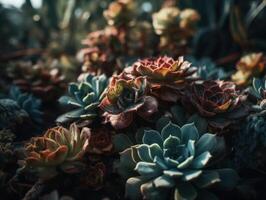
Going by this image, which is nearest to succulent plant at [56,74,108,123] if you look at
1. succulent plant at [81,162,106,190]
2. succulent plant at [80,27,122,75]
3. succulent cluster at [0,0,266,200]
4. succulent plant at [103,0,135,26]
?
succulent cluster at [0,0,266,200]

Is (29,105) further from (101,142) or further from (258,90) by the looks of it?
(258,90)

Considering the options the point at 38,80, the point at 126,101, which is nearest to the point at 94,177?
the point at 126,101

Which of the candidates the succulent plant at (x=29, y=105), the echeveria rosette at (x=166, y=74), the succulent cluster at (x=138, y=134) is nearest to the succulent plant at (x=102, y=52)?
the succulent cluster at (x=138, y=134)

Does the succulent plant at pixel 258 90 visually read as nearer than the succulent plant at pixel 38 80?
Yes

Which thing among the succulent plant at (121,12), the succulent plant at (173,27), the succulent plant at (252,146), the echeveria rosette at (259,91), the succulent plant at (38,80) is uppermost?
the succulent plant at (121,12)

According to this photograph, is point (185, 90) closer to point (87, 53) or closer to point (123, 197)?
point (123, 197)

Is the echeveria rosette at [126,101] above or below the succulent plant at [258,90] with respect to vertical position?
above

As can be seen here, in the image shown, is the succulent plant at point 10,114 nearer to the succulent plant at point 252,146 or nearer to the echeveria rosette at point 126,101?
the echeveria rosette at point 126,101
